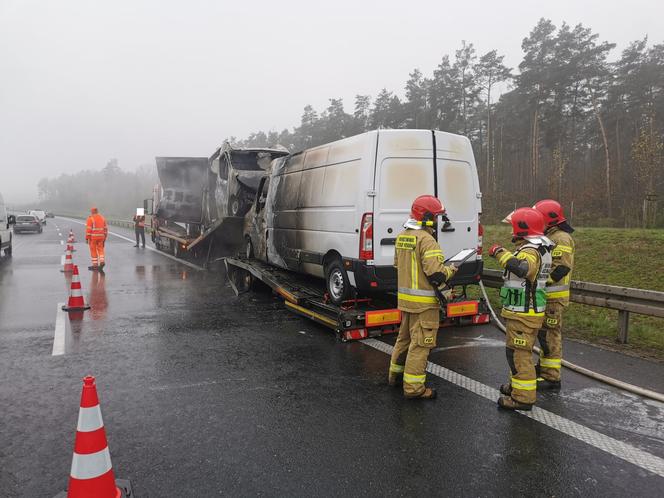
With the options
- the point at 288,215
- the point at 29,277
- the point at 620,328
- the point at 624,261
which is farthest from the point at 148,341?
the point at 624,261

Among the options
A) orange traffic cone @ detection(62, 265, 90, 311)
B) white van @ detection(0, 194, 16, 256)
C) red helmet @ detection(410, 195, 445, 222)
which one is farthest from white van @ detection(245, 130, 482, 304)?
white van @ detection(0, 194, 16, 256)

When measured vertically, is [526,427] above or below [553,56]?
below

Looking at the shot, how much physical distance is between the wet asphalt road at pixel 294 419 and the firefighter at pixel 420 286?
0.26 meters

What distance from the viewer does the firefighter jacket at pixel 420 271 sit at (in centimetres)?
438

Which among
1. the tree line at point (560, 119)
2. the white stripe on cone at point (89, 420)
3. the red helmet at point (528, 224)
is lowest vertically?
the white stripe on cone at point (89, 420)

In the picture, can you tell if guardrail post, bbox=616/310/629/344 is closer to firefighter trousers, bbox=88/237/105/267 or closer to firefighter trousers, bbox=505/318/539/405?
firefighter trousers, bbox=505/318/539/405

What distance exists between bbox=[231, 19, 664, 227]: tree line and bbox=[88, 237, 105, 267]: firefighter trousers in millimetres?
24316

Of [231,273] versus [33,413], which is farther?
[231,273]

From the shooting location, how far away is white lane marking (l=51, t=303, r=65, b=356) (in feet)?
19.7

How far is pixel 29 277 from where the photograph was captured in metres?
12.6

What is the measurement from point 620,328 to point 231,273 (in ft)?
24.4

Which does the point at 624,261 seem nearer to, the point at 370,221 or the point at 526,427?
the point at 370,221

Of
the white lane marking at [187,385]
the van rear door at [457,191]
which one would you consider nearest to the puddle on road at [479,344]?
the van rear door at [457,191]

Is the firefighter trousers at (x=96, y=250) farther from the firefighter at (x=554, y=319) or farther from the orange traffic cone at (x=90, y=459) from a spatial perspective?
the firefighter at (x=554, y=319)
